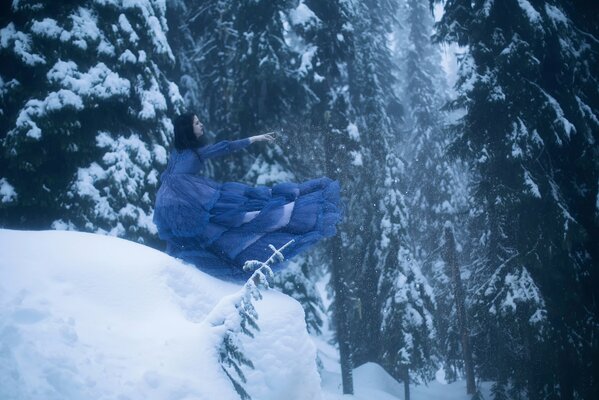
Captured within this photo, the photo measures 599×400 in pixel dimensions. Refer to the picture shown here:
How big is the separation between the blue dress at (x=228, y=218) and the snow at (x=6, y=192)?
16.3 feet

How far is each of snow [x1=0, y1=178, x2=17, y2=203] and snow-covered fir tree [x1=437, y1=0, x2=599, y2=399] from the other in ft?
33.4

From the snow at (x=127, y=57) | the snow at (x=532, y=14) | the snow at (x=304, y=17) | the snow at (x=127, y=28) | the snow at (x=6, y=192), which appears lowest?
the snow at (x=6, y=192)

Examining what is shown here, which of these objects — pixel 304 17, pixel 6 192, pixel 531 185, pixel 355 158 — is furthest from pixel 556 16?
pixel 6 192

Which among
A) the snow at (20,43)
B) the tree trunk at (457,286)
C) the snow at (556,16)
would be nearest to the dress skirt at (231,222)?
the snow at (20,43)

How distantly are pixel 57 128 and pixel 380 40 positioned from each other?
16988 mm

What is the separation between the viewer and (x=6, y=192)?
7.32 m

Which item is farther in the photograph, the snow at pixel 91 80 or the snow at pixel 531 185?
the snow at pixel 531 185

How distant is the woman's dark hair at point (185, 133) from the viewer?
4.42 metres

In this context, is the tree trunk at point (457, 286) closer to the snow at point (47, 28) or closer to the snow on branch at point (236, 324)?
the snow at point (47, 28)

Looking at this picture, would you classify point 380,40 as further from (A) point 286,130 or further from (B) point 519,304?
(B) point 519,304

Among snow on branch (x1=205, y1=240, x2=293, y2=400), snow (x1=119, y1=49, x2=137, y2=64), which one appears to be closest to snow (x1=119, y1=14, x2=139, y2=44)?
snow (x1=119, y1=49, x2=137, y2=64)

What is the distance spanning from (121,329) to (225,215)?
169 centimetres

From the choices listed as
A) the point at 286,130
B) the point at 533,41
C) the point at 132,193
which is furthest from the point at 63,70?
the point at 533,41

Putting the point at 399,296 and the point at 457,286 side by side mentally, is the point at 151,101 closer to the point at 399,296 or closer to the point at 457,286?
the point at 399,296
